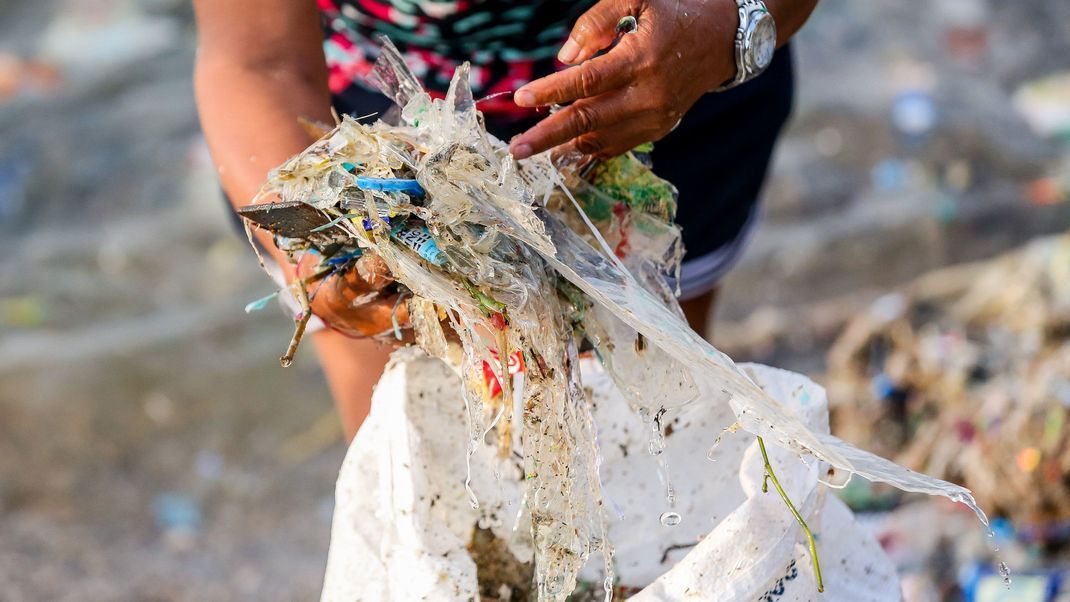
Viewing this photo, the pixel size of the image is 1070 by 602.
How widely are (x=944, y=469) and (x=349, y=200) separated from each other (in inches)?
68.2

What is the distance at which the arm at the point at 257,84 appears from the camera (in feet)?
4.34

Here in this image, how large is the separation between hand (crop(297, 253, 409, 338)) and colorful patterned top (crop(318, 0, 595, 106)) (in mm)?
419

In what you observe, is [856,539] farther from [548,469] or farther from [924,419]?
[924,419]

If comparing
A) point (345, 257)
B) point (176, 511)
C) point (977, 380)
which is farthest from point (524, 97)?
point (176, 511)

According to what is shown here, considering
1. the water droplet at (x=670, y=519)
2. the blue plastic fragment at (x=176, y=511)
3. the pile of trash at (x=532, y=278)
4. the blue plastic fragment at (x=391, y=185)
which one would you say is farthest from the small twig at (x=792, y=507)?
the blue plastic fragment at (x=176, y=511)

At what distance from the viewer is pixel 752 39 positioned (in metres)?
1.23

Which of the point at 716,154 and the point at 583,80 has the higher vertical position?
the point at 583,80

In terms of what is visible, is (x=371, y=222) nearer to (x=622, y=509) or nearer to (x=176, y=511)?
(x=622, y=509)

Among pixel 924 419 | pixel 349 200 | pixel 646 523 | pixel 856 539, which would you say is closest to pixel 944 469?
pixel 924 419

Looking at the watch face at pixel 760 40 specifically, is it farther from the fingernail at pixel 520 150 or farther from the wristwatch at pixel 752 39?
the fingernail at pixel 520 150

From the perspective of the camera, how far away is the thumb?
1136 millimetres

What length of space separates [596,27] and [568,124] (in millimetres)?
118

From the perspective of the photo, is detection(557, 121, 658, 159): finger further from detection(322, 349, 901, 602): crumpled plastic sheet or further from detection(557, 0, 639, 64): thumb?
detection(322, 349, 901, 602): crumpled plastic sheet

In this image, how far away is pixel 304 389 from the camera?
10.3 feet
